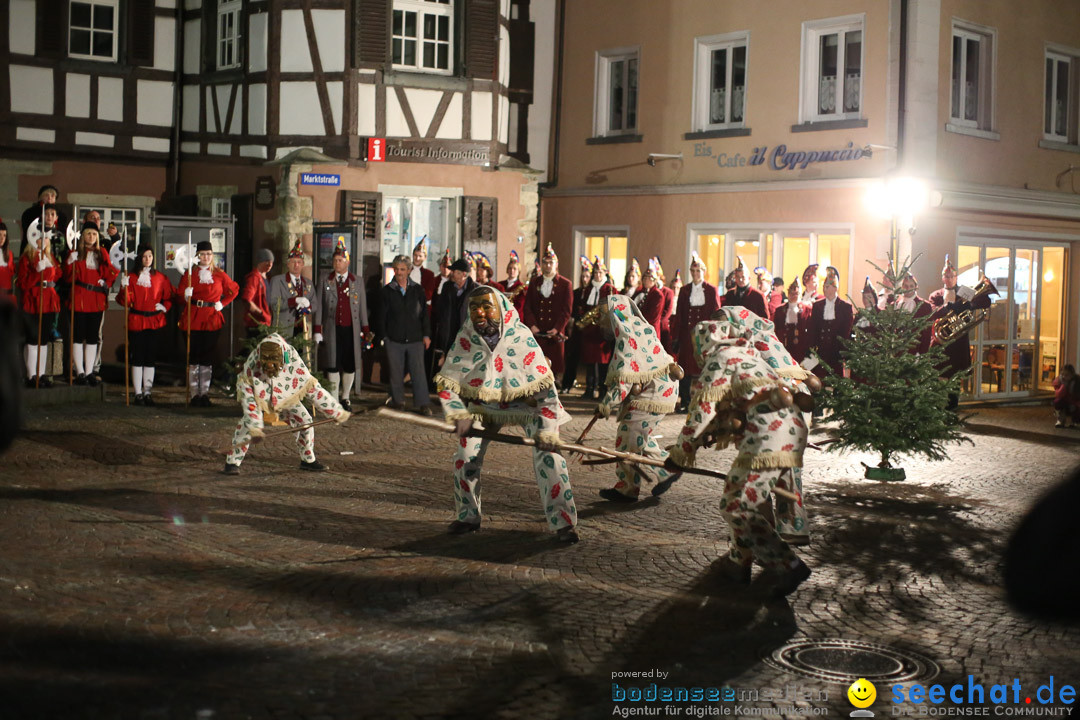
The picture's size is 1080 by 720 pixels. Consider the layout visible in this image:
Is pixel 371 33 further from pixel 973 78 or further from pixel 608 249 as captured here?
pixel 973 78

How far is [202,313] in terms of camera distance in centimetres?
1539

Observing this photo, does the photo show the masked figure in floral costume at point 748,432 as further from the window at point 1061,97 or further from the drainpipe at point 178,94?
the drainpipe at point 178,94

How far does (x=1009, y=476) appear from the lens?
39.7 ft

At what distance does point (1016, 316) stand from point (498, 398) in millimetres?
14073

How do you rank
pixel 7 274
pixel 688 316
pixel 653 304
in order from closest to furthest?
pixel 7 274 → pixel 688 316 → pixel 653 304

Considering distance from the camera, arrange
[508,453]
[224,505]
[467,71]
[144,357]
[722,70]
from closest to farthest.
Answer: [224,505] < [508,453] < [144,357] < [467,71] < [722,70]

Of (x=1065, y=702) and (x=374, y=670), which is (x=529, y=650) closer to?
(x=374, y=670)

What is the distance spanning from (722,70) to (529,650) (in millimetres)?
16899

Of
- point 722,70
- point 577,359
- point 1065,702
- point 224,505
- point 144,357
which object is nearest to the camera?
point 1065,702

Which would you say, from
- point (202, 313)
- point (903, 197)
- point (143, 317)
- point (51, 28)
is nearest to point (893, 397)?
point (903, 197)

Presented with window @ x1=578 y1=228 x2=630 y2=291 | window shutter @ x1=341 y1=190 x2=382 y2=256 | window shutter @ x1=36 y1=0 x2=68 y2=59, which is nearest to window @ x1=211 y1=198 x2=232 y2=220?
window shutter @ x1=341 y1=190 x2=382 y2=256

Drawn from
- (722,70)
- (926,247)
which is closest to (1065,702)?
(926,247)

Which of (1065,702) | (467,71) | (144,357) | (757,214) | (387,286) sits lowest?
(1065,702)

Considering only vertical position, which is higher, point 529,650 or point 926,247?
point 926,247
